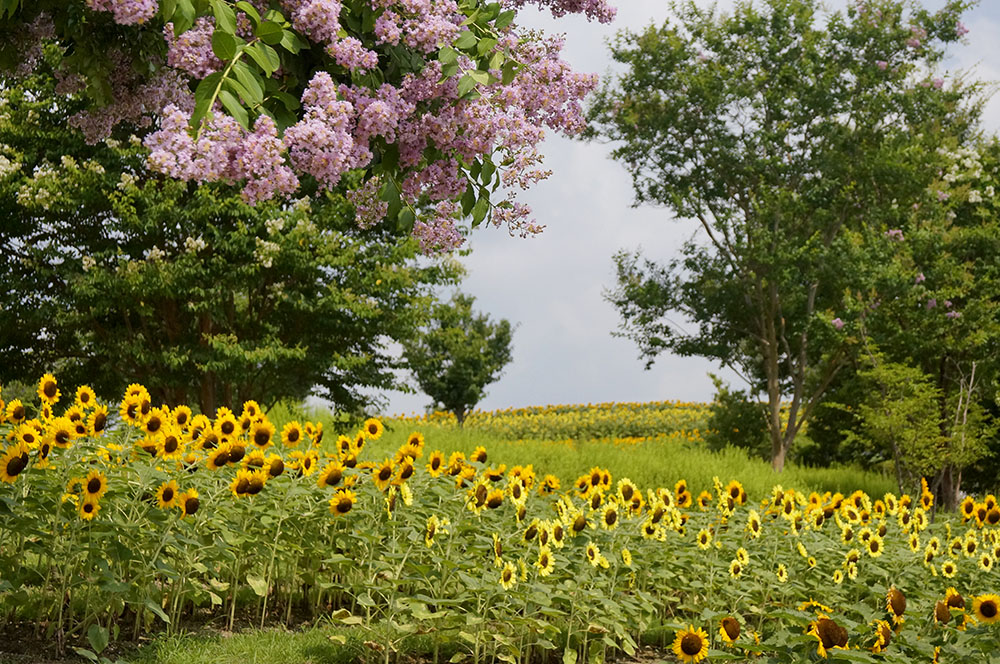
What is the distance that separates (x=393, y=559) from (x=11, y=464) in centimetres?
180

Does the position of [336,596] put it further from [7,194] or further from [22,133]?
[22,133]

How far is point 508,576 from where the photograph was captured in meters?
4.12

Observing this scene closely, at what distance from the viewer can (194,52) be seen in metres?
3.38

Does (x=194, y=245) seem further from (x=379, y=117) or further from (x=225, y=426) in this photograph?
(x=379, y=117)

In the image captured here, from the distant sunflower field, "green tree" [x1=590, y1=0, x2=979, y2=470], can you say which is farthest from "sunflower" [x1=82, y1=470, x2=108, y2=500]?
"green tree" [x1=590, y1=0, x2=979, y2=470]

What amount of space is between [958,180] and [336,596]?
1591 centimetres

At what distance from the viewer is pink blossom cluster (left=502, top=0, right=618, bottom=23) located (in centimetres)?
471

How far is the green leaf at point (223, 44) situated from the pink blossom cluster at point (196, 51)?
47 cm

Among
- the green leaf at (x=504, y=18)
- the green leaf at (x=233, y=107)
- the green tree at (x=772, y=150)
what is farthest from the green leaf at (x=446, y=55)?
the green tree at (x=772, y=150)

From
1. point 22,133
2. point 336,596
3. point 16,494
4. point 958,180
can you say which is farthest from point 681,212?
point 16,494

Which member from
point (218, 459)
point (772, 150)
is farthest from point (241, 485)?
point (772, 150)

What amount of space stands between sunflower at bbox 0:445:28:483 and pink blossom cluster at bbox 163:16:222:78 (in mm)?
1855

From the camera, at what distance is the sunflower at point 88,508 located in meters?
4.03

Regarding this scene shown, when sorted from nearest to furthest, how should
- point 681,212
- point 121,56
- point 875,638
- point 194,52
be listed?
point 194,52, point 875,638, point 121,56, point 681,212
